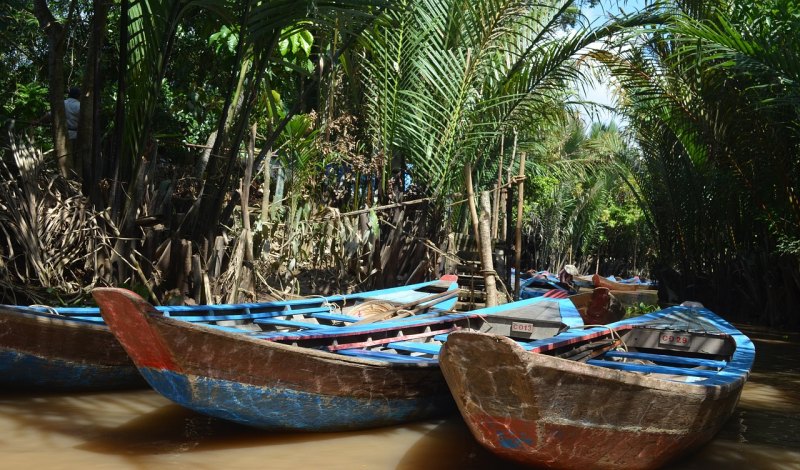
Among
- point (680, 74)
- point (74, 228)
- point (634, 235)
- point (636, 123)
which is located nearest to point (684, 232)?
point (636, 123)

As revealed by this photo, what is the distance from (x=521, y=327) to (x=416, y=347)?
116 centimetres

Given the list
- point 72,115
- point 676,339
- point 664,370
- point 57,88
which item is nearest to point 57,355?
point 57,88

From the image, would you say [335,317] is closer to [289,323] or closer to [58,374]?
[289,323]

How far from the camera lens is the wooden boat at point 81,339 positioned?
206 inches

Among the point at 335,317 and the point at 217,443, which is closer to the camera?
the point at 217,443

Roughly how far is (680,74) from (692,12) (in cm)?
85

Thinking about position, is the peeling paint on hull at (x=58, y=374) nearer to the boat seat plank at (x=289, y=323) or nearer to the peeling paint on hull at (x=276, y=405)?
the boat seat plank at (x=289, y=323)

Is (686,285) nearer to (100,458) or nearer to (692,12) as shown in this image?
(692,12)

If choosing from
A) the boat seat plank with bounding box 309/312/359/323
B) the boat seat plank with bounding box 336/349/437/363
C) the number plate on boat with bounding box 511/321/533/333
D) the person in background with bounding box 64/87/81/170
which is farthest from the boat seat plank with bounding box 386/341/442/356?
the person in background with bounding box 64/87/81/170

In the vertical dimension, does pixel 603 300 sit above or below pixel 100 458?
above

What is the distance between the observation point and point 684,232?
14625 mm

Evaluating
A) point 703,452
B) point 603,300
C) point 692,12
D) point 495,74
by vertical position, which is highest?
point 692,12

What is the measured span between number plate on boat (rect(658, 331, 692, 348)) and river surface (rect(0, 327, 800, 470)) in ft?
2.30

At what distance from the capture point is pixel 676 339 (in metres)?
6.36
